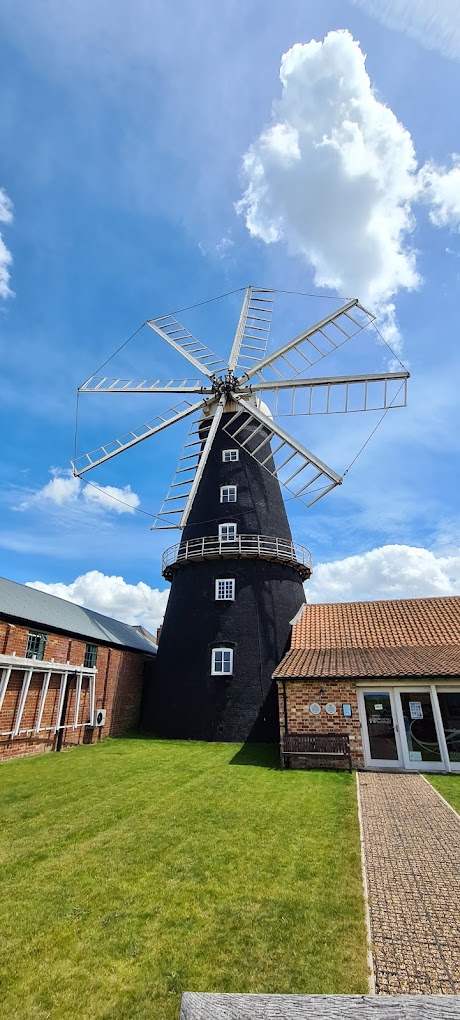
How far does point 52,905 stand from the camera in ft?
16.7

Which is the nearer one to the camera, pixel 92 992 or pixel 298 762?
pixel 92 992

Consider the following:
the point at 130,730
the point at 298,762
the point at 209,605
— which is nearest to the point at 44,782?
the point at 298,762

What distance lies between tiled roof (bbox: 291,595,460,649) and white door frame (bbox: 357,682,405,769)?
3.34m

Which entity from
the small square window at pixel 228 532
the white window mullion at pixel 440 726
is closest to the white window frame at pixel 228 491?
the small square window at pixel 228 532

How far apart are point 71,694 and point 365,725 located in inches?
380

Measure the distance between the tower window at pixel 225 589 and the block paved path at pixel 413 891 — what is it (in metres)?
9.75

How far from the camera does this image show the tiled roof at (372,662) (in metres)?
12.6

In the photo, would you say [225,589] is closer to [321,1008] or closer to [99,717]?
[99,717]

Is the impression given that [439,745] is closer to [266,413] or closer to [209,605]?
[209,605]

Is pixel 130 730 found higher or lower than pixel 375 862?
higher

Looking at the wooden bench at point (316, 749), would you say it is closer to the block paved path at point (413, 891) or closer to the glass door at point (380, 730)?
the glass door at point (380, 730)

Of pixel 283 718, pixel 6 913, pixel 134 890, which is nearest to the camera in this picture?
pixel 6 913

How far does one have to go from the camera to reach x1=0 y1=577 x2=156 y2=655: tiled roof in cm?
1473

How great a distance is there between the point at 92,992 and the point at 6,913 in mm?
1723
